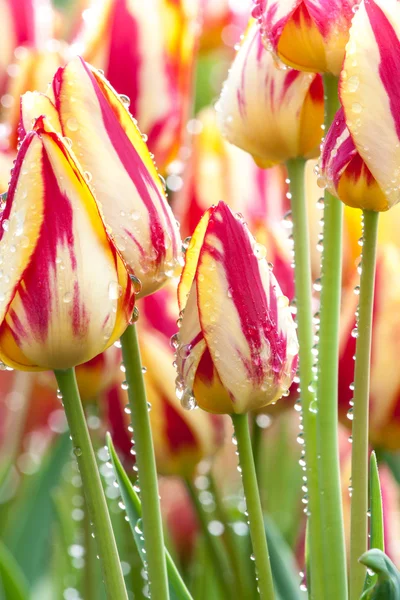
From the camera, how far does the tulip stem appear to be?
1.13 feet

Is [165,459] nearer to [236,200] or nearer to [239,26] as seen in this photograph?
[236,200]

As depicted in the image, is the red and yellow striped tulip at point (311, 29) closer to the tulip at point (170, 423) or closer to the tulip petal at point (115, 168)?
the tulip petal at point (115, 168)

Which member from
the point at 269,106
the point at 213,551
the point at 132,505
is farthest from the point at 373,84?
the point at 213,551

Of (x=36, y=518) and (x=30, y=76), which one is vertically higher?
(x=30, y=76)

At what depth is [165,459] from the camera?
22.1 inches

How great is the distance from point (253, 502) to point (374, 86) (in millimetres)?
152

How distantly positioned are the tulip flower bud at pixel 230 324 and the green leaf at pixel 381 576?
0.23 feet

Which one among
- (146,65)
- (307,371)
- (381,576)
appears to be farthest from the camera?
(146,65)

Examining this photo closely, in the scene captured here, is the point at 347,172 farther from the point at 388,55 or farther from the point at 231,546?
the point at 231,546

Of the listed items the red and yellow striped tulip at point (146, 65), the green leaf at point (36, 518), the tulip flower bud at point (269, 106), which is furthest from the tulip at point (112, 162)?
the green leaf at point (36, 518)

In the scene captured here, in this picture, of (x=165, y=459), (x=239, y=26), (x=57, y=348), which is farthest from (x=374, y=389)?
(x=239, y=26)

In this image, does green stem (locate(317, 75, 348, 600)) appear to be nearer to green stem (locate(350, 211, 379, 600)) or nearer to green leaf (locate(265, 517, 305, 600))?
green stem (locate(350, 211, 379, 600))

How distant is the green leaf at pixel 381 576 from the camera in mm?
324

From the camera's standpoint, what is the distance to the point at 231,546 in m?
0.59
